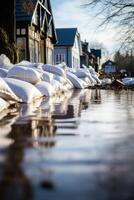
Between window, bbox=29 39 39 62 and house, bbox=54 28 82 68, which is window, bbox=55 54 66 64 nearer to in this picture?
house, bbox=54 28 82 68

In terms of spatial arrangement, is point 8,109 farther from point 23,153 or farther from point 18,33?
point 18,33

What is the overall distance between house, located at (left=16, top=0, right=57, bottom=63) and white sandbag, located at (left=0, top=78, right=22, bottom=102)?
17198mm

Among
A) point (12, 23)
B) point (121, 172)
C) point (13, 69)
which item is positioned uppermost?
point (12, 23)

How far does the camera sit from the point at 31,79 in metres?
13.1

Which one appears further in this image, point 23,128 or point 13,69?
point 13,69

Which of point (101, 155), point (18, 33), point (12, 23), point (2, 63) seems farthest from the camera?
point (18, 33)

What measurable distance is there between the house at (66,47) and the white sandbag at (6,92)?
4746 cm

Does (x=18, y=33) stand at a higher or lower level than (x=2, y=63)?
higher

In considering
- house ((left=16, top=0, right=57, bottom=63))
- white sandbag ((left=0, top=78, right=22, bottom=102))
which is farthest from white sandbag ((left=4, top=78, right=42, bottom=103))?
house ((left=16, top=0, right=57, bottom=63))

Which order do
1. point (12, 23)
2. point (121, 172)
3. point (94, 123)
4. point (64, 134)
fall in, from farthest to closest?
point (12, 23), point (94, 123), point (64, 134), point (121, 172)

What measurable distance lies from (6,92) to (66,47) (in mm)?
50981

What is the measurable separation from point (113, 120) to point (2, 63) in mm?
9809

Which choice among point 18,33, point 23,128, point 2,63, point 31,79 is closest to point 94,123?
point 23,128

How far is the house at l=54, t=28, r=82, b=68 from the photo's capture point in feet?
193
